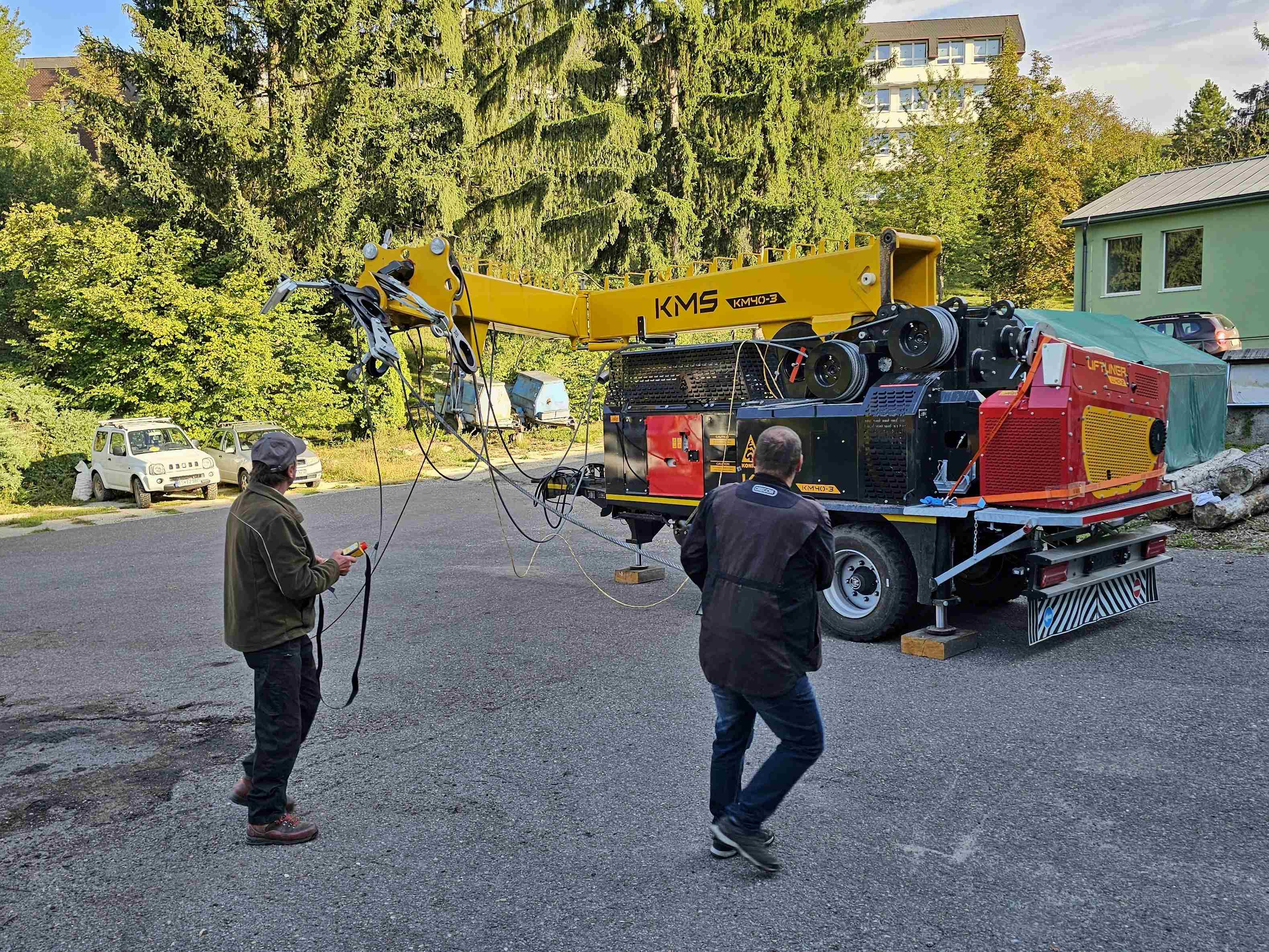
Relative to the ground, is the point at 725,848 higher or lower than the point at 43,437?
lower

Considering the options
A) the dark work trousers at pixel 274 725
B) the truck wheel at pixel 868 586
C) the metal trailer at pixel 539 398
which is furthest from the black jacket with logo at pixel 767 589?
the metal trailer at pixel 539 398

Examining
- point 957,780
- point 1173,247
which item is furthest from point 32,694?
point 1173,247

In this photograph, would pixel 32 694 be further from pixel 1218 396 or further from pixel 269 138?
pixel 269 138

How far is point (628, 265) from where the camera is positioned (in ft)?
123

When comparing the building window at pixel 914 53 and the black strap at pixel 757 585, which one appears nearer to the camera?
the black strap at pixel 757 585

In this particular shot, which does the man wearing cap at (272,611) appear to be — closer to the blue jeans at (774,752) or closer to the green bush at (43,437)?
the blue jeans at (774,752)

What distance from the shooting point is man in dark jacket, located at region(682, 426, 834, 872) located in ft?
12.9

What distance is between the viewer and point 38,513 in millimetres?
20516

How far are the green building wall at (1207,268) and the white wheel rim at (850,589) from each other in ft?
75.6

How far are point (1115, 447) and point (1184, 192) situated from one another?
2399 centimetres

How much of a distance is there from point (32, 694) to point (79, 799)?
8.46 ft

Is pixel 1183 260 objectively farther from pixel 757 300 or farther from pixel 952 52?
pixel 952 52

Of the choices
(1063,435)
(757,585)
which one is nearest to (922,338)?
(1063,435)

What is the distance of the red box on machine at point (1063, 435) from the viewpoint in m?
7.02
